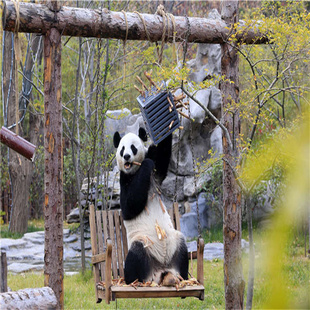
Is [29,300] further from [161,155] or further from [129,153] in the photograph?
[161,155]

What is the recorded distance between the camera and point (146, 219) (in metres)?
3.95

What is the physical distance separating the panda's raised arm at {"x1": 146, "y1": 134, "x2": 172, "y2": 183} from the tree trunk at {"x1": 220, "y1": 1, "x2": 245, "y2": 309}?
480mm

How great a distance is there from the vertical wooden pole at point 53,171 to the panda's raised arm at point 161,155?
759 millimetres

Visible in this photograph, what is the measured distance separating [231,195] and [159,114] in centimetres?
96

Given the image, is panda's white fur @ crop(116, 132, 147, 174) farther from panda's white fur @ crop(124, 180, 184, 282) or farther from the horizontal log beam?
the horizontal log beam

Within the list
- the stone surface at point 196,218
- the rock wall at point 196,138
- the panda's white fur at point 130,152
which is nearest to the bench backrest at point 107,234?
the panda's white fur at point 130,152

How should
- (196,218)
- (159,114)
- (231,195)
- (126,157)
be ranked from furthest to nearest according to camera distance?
(196,218), (231,195), (126,157), (159,114)

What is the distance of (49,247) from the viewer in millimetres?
3729

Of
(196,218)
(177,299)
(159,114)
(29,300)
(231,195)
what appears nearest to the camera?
(29,300)

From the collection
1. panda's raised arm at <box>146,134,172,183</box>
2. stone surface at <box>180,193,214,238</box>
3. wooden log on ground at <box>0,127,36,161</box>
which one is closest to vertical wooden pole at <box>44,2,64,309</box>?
wooden log on ground at <box>0,127,36,161</box>

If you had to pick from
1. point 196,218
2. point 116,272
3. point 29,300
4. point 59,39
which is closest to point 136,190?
point 116,272

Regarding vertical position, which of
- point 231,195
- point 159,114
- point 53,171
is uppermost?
point 159,114

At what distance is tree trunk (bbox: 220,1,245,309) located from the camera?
3990mm

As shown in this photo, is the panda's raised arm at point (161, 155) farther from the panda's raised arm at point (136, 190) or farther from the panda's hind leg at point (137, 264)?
the panda's hind leg at point (137, 264)
